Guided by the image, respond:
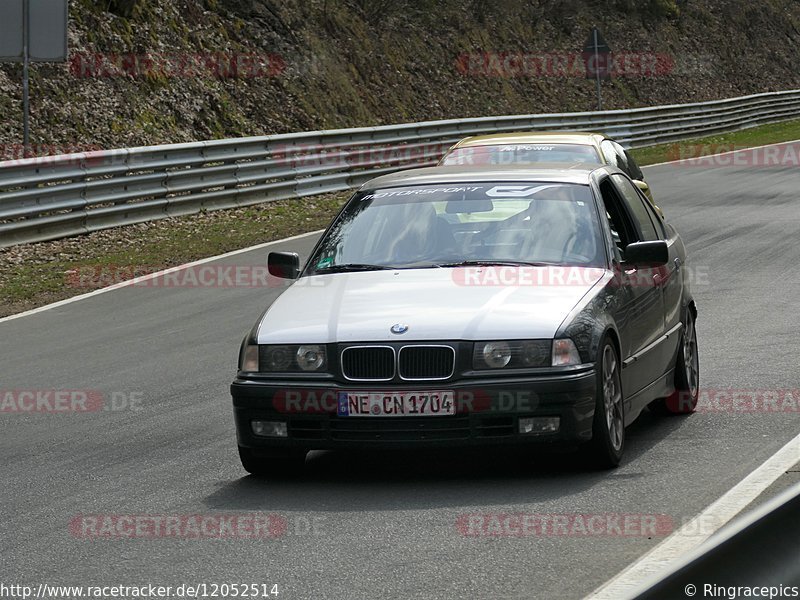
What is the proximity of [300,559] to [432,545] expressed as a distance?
0.54 meters

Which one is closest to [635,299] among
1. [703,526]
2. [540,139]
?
[703,526]

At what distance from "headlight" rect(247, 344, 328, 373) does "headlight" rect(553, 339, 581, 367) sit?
1090 mm

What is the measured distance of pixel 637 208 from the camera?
364 inches

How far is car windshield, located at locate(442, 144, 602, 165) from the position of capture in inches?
581

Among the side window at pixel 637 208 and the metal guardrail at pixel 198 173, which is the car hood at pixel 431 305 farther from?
the metal guardrail at pixel 198 173

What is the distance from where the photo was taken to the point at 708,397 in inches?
366

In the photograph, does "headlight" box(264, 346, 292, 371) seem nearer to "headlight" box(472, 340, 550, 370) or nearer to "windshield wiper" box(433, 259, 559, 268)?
"headlight" box(472, 340, 550, 370)

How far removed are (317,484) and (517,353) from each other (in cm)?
119

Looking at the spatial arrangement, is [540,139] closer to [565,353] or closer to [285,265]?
[285,265]

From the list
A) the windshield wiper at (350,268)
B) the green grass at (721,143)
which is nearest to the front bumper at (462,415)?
the windshield wiper at (350,268)

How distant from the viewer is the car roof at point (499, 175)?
28.1 ft

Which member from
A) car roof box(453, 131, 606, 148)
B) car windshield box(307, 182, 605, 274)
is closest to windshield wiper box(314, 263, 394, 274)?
car windshield box(307, 182, 605, 274)

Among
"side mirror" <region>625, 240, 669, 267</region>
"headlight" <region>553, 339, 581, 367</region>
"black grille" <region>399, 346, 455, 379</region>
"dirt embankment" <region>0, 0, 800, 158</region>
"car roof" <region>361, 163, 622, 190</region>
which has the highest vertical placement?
"car roof" <region>361, 163, 622, 190</region>

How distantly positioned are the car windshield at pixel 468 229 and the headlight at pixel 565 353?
0.99 metres
